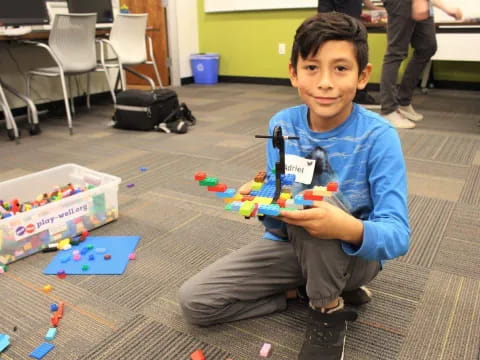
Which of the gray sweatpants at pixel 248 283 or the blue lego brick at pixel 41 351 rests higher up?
the gray sweatpants at pixel 248 283

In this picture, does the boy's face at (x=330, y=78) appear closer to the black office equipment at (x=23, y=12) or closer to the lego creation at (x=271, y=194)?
the lego creation at (x=271, y=194)

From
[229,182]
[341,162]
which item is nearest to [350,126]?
[341,162]

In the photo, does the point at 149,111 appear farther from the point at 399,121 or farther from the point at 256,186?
the point at 256,186

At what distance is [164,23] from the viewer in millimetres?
4820

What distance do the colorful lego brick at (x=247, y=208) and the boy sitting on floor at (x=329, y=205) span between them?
2.6 inches

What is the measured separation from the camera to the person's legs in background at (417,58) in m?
2.84

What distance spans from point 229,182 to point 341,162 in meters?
1.11

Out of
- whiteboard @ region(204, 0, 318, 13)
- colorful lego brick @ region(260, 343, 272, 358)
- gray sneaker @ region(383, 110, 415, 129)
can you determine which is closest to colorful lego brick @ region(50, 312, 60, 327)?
colorful lego brick @ region(260, 343, 272, 358)

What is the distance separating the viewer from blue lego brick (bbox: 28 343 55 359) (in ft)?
3.24

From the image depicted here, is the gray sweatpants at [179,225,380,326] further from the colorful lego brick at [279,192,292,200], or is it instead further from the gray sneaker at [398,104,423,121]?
the gray sneaker at [398,104,423,121]

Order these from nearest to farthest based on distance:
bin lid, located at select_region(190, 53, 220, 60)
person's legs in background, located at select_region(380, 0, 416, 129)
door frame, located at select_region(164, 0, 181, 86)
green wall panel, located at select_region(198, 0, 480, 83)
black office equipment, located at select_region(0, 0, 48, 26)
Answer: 1. person's legs in background, located at select_region(380, 0, 416, 129)
2. black office equipment, located at select_region(0, 0, 48, 26)
3. green wall panel, located at select_region(198, 0, 480, 83)
4. door frame, located at select_region(164, 0, 181, 86)
5. bin lid, located at select_region(190, 53, 220, 60)

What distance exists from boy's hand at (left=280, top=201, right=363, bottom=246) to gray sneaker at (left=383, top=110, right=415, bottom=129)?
232cm

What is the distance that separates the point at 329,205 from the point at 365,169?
0.58 ft

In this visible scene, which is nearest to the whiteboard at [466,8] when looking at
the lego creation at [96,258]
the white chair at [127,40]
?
the white chair at [127,40]
